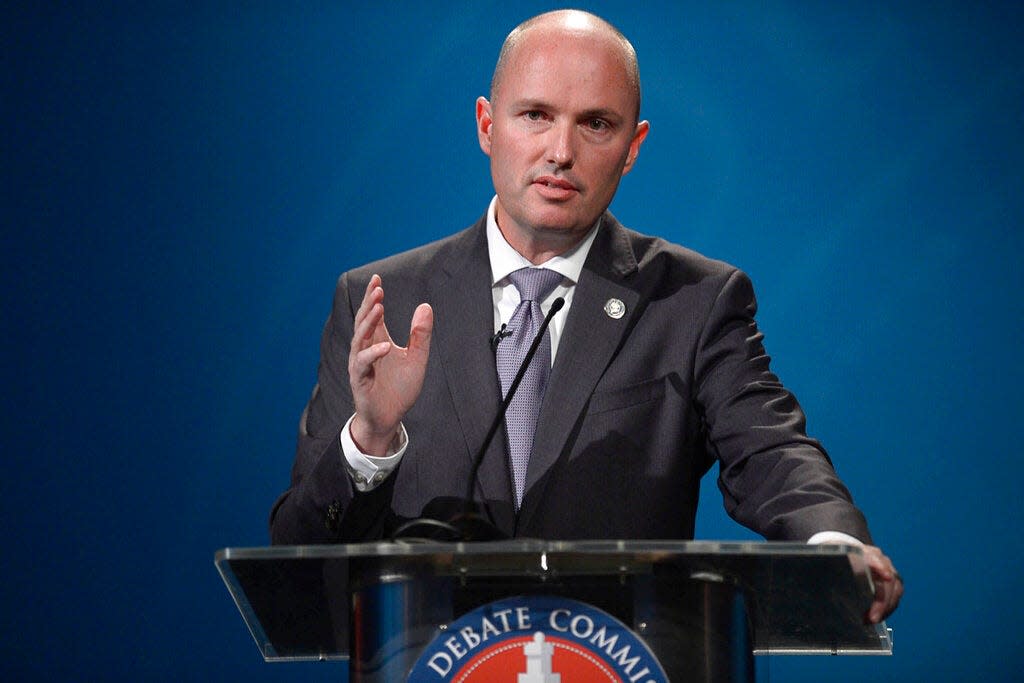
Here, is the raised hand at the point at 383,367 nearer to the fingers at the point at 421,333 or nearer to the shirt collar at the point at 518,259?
the fingers at the point at 421,333

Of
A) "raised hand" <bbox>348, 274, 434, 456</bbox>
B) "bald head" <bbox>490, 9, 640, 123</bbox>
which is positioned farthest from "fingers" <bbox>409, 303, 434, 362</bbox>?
"bald head" <bbox>490, 9, 640, 123</bbox>

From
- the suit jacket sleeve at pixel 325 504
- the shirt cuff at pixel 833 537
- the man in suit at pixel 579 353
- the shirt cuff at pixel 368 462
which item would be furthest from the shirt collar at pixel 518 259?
the shirt cuff at pixel 833 537

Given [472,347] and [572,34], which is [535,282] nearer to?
[472,347]

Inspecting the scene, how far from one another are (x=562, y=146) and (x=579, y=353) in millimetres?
297

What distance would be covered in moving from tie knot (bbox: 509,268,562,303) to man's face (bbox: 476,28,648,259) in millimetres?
61

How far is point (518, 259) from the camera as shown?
82.5 inches

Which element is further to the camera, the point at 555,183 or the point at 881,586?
the point at 555,183

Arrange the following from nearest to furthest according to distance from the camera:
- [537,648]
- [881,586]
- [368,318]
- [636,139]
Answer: [537,648] < [881,586] < [368,318] < [636,139]

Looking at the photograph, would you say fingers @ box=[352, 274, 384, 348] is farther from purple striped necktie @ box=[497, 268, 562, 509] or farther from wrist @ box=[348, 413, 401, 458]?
purple striped necktie @ box=[497, 268, 562, 509]

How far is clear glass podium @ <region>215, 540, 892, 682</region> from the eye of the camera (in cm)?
119

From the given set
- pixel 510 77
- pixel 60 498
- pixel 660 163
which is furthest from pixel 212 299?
pixel 510 77

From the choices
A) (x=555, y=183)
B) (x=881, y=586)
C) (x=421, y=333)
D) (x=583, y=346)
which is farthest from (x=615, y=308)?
(x=881, y=586)

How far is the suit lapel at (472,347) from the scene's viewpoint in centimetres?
191

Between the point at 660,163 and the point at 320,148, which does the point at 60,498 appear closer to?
the point at 320,148
